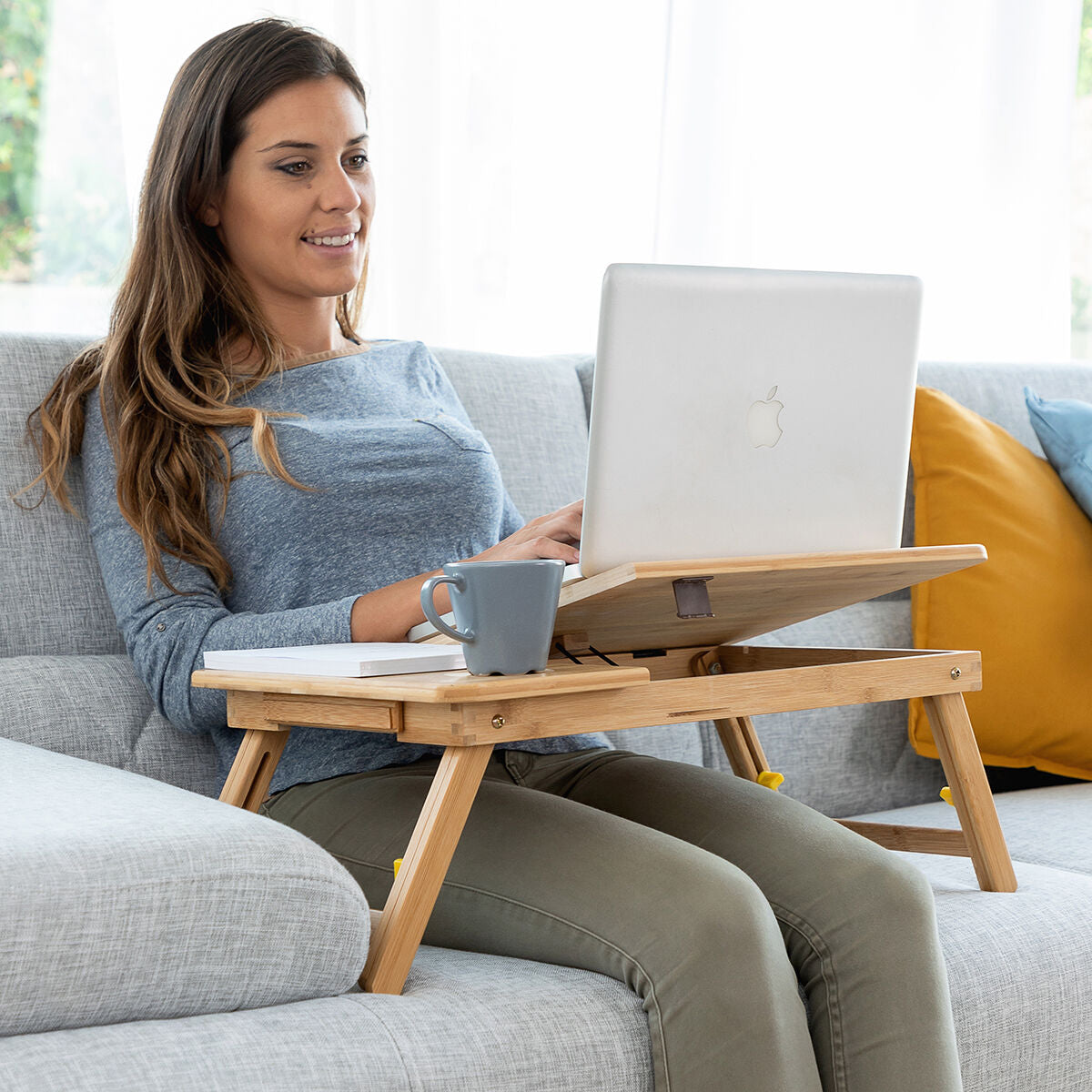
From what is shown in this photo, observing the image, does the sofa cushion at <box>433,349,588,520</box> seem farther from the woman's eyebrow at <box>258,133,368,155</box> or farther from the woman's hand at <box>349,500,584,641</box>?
the woman's hand at <box>349,500,584,641</box>

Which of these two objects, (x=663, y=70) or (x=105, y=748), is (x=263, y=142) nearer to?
(x=105, y=748)

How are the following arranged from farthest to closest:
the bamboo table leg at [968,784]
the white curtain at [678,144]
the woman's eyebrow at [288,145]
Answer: the white curtain at [678,144]
the woman's eyebrow at [288,145]
the bamboo table leg at [968,784]

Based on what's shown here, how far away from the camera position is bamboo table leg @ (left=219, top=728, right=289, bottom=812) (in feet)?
3.70

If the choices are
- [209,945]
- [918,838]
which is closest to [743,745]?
[918,838]

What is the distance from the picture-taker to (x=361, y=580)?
4.41 feet

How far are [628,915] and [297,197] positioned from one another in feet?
2.94

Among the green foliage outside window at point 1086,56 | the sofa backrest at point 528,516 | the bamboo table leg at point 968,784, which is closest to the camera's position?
the bamboo table leg at point 968,784

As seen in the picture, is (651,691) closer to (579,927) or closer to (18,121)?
(579,927)

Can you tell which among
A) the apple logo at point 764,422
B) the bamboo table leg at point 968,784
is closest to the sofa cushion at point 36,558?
the apple logo at point 764,422

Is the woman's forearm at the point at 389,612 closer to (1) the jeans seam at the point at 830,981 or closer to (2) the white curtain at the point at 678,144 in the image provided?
(1) the jeans seam at the point at 830,981

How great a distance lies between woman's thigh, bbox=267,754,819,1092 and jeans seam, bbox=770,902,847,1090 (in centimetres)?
6

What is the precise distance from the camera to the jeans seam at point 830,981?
1.01 metres

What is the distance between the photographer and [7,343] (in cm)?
145

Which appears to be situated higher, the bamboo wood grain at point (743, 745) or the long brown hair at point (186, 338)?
the long brown hair at point (186, 338)
